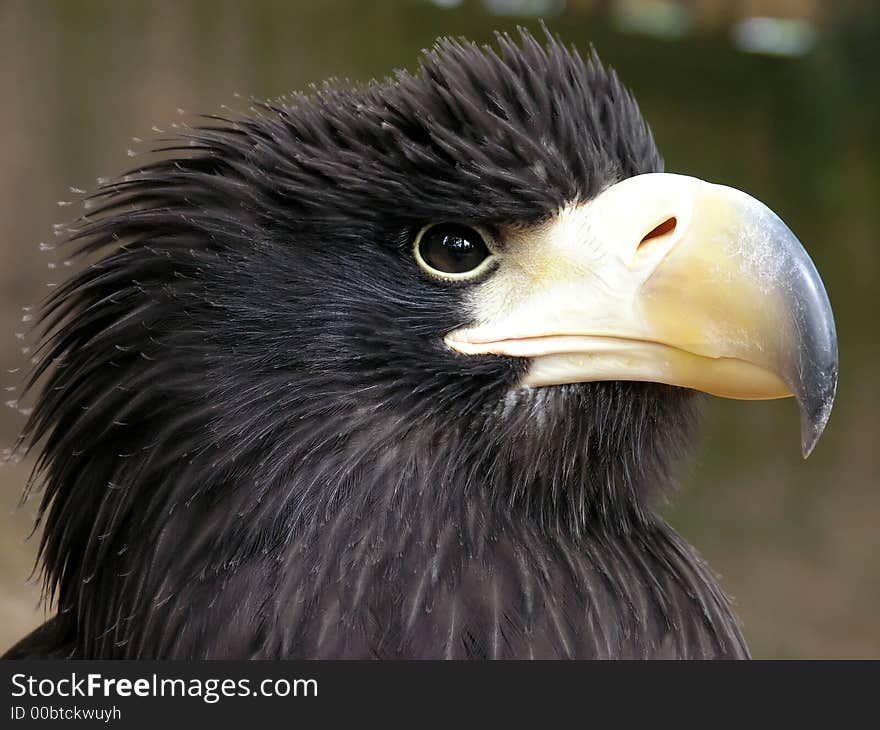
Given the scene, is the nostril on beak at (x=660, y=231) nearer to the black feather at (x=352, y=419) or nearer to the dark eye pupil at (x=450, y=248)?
the black feather at (x=352, y=419)

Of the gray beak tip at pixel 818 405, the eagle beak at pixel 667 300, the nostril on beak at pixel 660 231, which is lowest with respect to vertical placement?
the gray beak tip at pixel 818 405

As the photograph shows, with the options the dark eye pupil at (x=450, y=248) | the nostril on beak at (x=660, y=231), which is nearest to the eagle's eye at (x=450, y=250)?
the dark eye pupil at (x=450, y=248)

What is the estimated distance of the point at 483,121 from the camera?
1.66 metres

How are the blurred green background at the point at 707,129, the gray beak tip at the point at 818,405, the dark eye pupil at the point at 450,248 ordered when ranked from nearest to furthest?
the gray beak tip at the point at 818,405 < the dark eye pupil at the point at 450,248 < the blurred green background at the point at 707,129

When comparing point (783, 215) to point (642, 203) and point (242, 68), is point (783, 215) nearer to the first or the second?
point (242, 68)

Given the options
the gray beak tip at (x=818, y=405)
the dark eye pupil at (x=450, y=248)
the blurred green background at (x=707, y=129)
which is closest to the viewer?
the gray beak tip at (x=818, y=405)

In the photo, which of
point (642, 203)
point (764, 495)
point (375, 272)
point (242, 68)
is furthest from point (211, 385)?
point (764, 495)

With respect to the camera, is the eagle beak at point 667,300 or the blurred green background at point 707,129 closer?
the eagle beak at point 667,300

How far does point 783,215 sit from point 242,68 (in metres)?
2.70

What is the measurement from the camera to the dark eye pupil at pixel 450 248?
1673 mm

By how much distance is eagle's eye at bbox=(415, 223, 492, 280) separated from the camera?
1.67 meters

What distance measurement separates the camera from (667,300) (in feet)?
5.25

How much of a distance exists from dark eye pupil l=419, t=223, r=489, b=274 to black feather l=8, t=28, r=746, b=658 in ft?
0.10

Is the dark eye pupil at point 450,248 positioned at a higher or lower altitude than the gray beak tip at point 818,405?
higher
